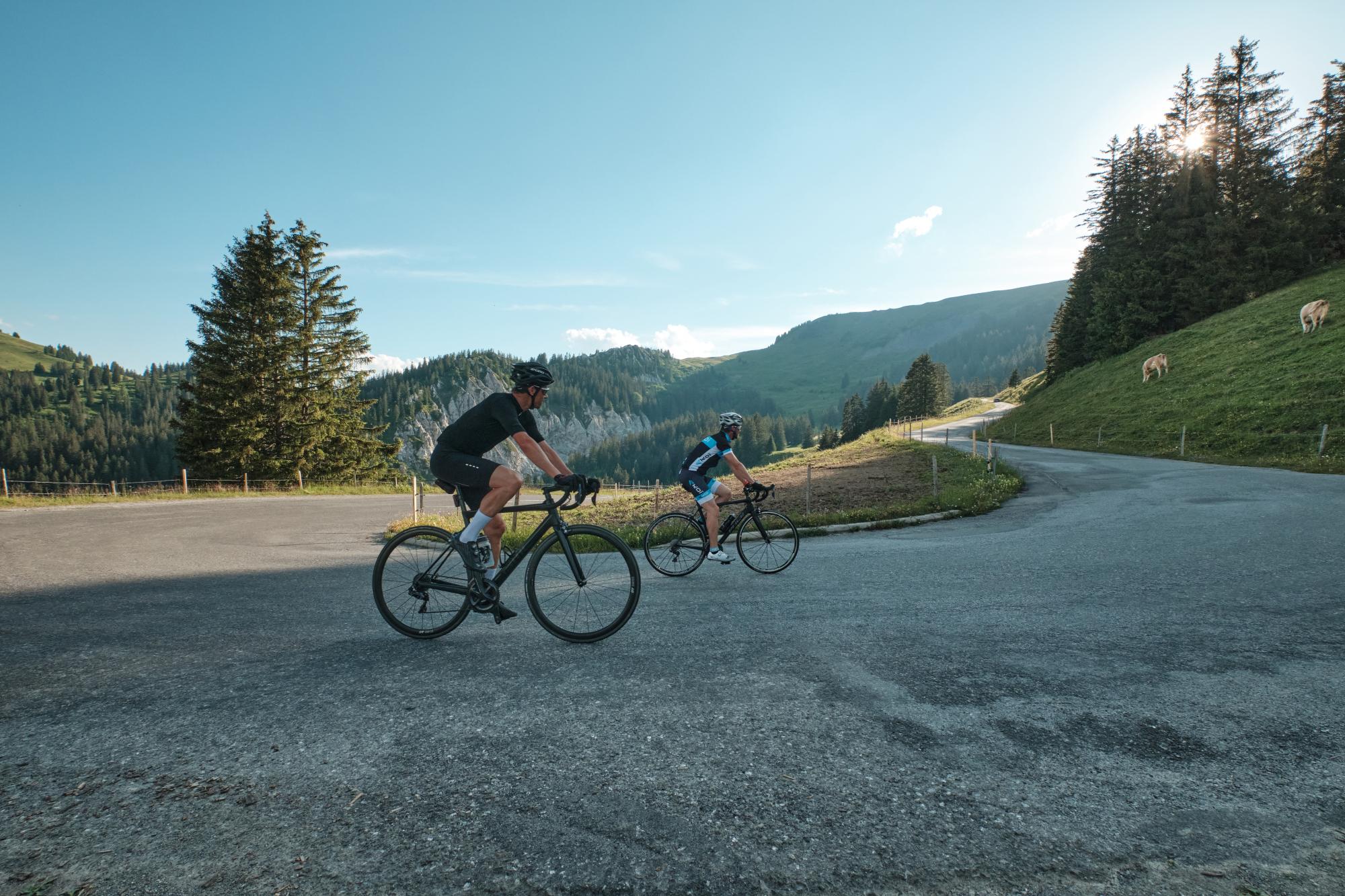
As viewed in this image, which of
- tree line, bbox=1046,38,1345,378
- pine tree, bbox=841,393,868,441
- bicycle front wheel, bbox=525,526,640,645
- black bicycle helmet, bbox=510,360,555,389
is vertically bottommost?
bicycle front wheel, bbox=525,526,640,645

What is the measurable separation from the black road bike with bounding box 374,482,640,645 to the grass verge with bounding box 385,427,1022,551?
14.2 feet

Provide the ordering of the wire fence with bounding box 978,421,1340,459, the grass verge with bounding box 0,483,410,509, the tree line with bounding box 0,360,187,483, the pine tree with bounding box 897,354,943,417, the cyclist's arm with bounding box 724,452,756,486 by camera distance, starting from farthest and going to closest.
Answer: the tree line with bounding box 0,360,187,483
the pine tree with bounding box 897,354,943,417
the grass verge with bounding box 0,483,410,509
the wire fence with bounding box 978,421,1340,459
the cyclist's arm with bounding box 724,452,756,486

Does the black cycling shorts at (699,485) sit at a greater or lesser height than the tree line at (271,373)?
lesser

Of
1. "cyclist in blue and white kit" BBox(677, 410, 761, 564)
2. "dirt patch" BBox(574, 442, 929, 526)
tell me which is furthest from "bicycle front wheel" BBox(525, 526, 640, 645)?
"dirt patch" BBox(574, 442, 929, 526)

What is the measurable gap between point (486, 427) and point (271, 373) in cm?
3544

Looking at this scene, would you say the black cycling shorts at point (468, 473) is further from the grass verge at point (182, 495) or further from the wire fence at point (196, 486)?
the wire fence at point (196, 486)

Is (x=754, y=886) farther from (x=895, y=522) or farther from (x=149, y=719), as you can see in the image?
(x=895, y=522)

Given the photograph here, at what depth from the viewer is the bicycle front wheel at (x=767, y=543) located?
833 cm

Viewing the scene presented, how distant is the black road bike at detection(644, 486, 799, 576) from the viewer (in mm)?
8289

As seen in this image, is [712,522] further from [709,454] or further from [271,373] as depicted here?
[271,373]

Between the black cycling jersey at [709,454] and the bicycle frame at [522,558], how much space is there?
3.31m

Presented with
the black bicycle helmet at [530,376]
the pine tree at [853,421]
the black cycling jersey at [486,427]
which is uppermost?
the pine tree at [853,421]

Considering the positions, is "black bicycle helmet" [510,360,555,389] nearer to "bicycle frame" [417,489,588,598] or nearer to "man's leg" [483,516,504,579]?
"bicycle frame" [417,489,588,598]

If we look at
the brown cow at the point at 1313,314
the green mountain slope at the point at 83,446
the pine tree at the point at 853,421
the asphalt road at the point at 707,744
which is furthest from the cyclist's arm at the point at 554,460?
the green mountain slope at the point at 83,446
